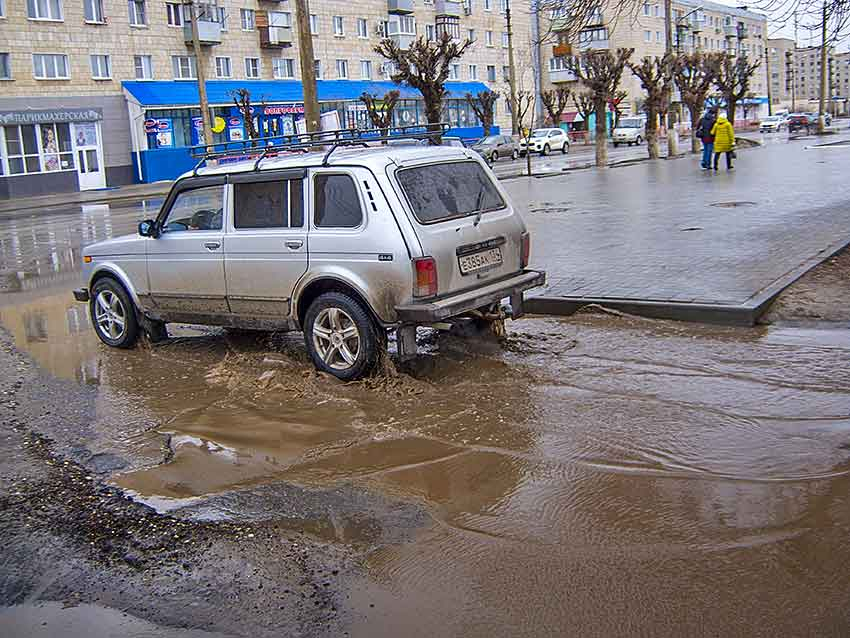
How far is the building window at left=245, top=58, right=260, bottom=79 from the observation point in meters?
53.3

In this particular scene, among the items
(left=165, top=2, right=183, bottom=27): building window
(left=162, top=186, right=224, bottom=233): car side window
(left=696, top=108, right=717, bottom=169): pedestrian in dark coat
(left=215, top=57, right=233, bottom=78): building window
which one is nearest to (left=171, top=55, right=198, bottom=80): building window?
(left=215, top=57, right=233, bottom=78): building window

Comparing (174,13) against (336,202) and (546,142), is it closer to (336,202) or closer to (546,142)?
(546,142)

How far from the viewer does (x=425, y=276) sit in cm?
685

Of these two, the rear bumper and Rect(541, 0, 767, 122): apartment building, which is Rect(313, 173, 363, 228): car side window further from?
Rect(541, 0, 767, 122): apartment building

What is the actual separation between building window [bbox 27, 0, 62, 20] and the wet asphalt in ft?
132

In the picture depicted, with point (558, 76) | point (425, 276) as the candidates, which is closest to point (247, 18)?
point (558, 76)

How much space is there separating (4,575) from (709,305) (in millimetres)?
6257

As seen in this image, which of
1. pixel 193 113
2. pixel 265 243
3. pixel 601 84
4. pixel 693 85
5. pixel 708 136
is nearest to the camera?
pixel 265 243

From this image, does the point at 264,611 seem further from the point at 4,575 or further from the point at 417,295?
the point at 417,295

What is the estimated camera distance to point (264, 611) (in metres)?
3.84

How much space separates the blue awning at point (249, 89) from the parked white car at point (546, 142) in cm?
960

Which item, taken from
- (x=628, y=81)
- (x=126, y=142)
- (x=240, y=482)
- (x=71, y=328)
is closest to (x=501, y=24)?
(x=628, y=81)

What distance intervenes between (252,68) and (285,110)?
3895mm

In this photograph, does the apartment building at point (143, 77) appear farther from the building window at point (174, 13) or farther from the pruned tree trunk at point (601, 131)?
the pruned tree trunk at point (601, 131)
